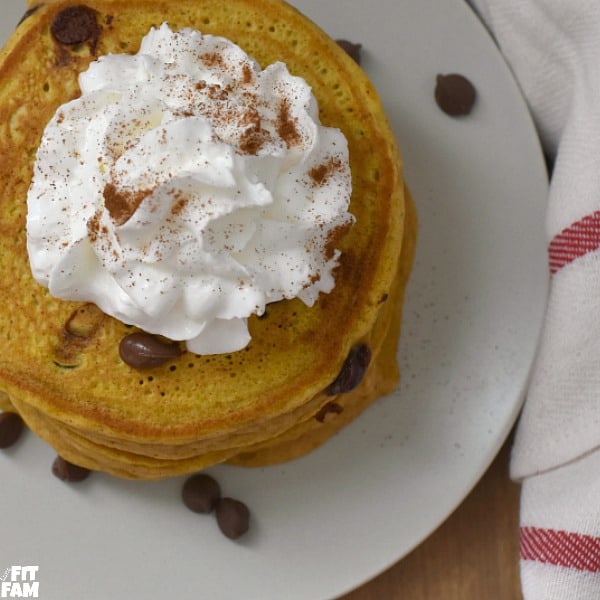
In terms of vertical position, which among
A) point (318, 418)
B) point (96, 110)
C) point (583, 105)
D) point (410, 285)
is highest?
point (583, 105)

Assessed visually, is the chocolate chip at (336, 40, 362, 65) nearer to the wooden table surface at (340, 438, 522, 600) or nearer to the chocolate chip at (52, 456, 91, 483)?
the wooden table surface at (340, 438, 522, 600)

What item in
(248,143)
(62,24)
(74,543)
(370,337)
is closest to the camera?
(248,143)

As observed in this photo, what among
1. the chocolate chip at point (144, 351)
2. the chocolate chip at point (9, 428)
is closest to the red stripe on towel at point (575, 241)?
the chocolate chip at point (144, 351)

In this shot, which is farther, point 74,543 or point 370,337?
point 74,543

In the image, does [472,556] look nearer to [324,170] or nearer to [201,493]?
[201,493]

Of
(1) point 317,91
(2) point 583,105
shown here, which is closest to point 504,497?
(2) point 583,105

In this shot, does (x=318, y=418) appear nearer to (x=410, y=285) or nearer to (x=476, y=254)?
(x=410, y=285)
